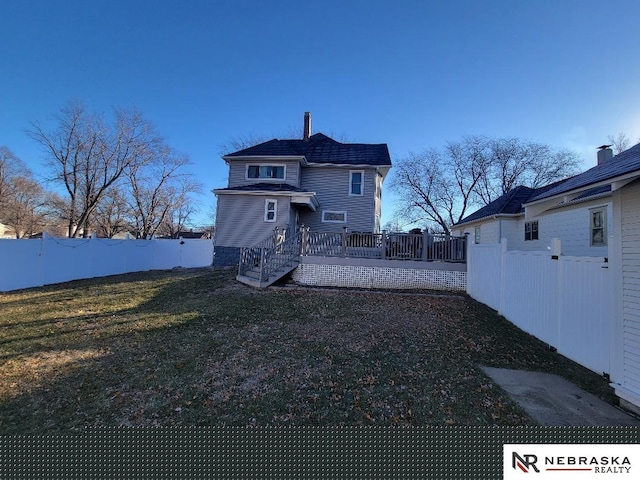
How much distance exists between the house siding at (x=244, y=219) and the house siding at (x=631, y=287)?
40.0 ft

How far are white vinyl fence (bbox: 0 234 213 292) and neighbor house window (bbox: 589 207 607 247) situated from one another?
804 inches

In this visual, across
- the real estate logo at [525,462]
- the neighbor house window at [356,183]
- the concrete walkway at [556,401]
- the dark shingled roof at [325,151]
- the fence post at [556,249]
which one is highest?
the dark shingled roof at [325,151]

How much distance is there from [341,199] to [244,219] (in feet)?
19.0

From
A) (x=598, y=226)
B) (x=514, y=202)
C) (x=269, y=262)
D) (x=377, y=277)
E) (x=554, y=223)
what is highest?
(x=514, y=202)

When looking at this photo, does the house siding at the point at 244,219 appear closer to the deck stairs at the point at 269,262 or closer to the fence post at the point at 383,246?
the deck stairs at the point at 269,262

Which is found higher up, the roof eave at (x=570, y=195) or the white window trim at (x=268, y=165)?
the white window trim at (x=268, y=165)

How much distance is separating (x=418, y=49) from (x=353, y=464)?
12608 millimetres

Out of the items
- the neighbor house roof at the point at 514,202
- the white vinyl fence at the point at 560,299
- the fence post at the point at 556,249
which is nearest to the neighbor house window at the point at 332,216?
the neighbor house roof at the point at 514,202

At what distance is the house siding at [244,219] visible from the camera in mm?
14523

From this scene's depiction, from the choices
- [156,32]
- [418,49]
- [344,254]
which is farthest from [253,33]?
[344,254]

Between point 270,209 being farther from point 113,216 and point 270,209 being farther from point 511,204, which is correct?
point 113,216

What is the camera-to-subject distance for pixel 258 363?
446cm

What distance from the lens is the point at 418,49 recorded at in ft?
34.7

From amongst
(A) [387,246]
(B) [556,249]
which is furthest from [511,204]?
(B) [556,249]
